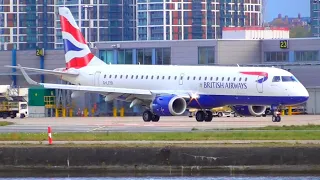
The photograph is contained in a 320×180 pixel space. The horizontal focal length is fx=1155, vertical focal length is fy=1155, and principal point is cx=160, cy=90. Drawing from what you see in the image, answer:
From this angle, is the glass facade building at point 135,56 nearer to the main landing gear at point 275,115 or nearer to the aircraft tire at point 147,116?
the aircraft tire at point 147,116

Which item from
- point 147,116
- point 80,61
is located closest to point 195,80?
point 147,116

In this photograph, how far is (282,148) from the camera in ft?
118

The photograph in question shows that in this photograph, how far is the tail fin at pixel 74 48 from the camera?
227 feet

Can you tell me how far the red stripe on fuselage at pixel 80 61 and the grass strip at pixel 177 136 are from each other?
2439 centimetres

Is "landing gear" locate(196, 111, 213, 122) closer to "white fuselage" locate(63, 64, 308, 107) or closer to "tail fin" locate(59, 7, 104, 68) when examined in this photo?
"white fuselage" locate(63, 64, 308, 107)

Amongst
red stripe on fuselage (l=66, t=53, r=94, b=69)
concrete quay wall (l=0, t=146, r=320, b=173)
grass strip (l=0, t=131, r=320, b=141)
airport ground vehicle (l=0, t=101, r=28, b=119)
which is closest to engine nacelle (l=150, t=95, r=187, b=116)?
red stripe on fuselage (l=66, t=53, r=94, b=69)

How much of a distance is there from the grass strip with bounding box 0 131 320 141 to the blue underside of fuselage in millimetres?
15176

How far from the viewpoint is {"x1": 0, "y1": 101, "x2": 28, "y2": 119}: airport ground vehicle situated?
80125 millimetres

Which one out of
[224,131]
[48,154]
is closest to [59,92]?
[224,131]

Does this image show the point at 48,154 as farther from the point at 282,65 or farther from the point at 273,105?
the point at 282,65

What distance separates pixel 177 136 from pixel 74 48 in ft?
95.3

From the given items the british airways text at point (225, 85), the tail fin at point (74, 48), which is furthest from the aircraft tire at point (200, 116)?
the tail fin at point (74, 48)

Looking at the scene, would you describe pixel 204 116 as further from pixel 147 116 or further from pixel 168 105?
pixel 147 116

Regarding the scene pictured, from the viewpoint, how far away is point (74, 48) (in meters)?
70.4
